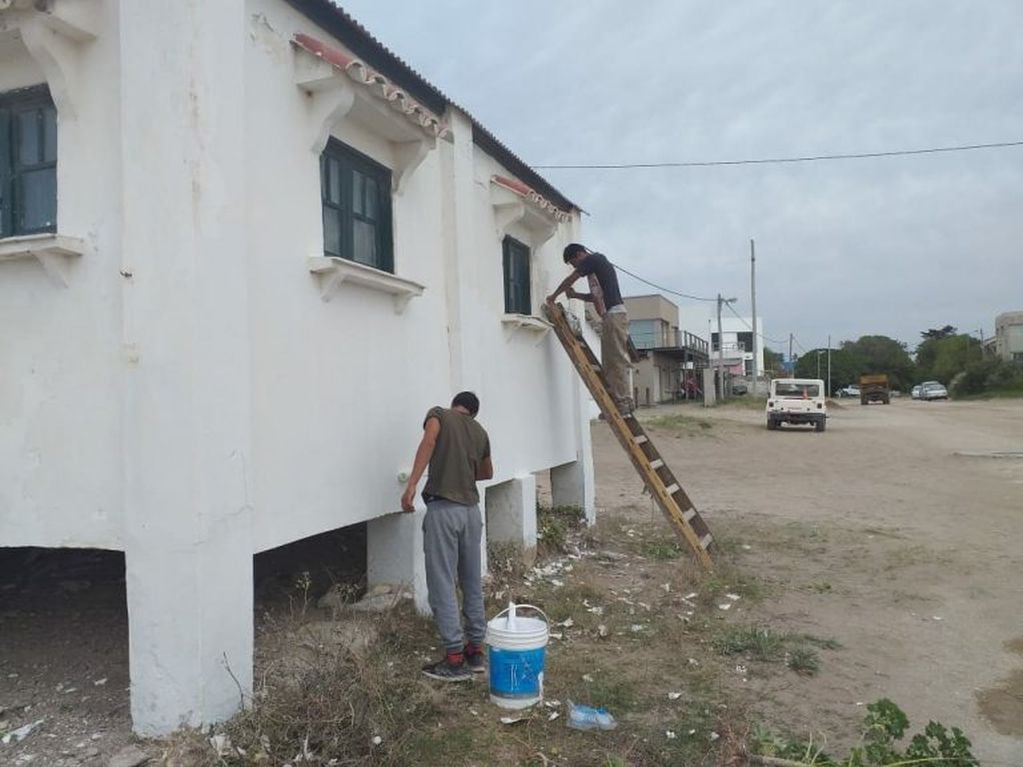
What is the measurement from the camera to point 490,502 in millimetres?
8367

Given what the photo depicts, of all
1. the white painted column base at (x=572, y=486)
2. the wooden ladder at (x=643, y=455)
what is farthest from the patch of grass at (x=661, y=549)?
the white painted column base at (x=572, y=486)

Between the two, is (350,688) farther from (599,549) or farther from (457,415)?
(599,549)

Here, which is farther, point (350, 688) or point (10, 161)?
point (10, 161)

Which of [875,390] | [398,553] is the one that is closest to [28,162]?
[398,553]

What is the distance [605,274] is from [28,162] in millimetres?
5714

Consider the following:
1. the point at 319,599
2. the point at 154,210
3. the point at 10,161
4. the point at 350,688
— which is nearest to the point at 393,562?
the point at 319,599

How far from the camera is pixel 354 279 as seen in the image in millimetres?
5238

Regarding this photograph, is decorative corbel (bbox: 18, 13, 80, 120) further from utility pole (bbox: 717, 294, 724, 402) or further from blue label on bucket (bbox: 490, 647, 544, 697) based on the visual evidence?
utility pole (bbox: 717, 294, 724, 402)

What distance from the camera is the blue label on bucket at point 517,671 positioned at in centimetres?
458

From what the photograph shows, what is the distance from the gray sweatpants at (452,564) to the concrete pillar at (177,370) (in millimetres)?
1354

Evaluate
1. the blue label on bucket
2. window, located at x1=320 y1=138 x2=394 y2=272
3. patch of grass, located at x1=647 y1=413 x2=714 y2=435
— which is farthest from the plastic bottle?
patch of grass, located at x1=647 y1=413 x2=714 y2=435

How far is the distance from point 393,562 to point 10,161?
3.62 m

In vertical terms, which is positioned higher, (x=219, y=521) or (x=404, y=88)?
(x=404, y=88)

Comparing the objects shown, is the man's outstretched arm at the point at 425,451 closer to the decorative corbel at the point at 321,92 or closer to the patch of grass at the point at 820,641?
the decorative corbel at the point at 321,92
